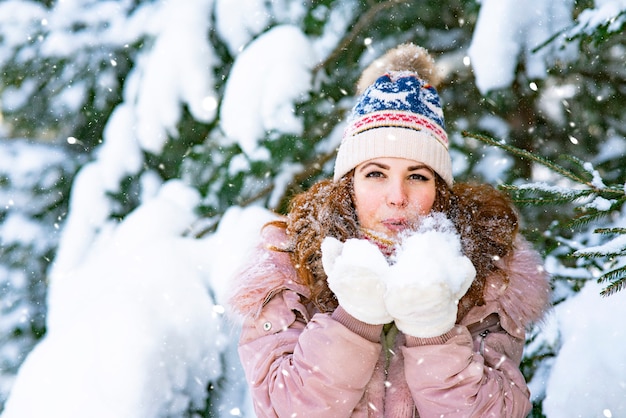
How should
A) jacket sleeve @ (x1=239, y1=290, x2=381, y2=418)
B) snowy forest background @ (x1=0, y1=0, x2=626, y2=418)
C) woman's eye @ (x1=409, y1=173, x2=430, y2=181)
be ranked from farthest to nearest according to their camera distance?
snowy forest background @ (x1=0, y1=0, x2=626, y2=418) → woman's eye @ (x1=409, y1=173, x2=430, y2=181) → jacket sleeve @ (x1=239, y1=290, x2=381, y2=418)

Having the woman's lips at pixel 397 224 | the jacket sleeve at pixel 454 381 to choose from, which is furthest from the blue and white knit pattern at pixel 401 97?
the jacket sleeve at pixel 454 381

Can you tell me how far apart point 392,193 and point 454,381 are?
0.60m

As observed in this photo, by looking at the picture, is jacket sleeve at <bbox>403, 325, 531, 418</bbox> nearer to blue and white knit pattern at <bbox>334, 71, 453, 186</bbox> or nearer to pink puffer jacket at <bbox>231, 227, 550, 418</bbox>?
pink puffer jacket at <bbox>231, 227, 550, 418</bbox>

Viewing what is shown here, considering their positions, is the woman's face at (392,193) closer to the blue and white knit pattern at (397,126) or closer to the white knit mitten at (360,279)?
the blue and white knit pattern at (397,126)

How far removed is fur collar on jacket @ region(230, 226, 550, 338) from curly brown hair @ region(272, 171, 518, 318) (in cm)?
3

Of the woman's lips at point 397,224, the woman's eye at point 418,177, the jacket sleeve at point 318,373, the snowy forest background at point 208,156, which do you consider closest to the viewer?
the jacket sleeve at point 318,373

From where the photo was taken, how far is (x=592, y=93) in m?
Answer: 3.28

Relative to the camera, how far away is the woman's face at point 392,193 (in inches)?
75.0

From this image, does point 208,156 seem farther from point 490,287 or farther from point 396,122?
point 490,287

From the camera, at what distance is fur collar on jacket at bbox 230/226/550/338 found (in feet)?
6.32

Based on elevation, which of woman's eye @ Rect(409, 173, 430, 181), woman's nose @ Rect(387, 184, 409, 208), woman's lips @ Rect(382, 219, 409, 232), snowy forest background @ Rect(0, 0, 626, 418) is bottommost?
snowy forest background @ Rect(0, 0, 626, 418)

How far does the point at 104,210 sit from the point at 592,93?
2772 millimetres

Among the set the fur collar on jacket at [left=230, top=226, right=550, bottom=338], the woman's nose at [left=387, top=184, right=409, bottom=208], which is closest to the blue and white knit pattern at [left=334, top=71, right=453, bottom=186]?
the woman's nose at [left=387, top=184, right=409, bottom=208]

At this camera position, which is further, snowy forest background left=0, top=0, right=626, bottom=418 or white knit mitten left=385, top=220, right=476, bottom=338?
snowy forest background left=0, top=0, right=626, bottom=418
